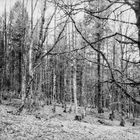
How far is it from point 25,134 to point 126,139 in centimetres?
518

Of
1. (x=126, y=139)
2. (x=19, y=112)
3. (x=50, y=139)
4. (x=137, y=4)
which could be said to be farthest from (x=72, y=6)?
(x=19, y=112)

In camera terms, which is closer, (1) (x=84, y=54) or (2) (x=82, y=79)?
(1) (x=84, y=54)

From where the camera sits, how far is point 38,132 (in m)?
7.15

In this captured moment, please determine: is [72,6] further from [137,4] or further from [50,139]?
[50,139]

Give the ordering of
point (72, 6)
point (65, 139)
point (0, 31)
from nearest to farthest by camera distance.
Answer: point (72, 6)
point (65, 139)
point (0, 31)

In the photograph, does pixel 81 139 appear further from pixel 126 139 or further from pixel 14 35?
pixel 14 35

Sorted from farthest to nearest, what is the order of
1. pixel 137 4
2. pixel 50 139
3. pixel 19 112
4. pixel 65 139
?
pixel 19 112 → pixel 65 139 → pixel 50 139 → pixel 137 4

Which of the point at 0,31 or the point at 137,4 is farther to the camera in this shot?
the point at 0,31

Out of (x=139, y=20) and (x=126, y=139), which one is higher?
(x=139, y=20)

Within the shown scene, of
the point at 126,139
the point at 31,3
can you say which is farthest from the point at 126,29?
the point at 126,139

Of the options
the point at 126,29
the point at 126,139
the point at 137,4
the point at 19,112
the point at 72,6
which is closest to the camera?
the point at 137,4

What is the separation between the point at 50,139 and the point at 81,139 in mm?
1468

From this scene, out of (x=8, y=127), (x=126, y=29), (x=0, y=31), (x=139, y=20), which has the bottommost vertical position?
(x=8, y=127)

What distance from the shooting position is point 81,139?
7312 millimetres
